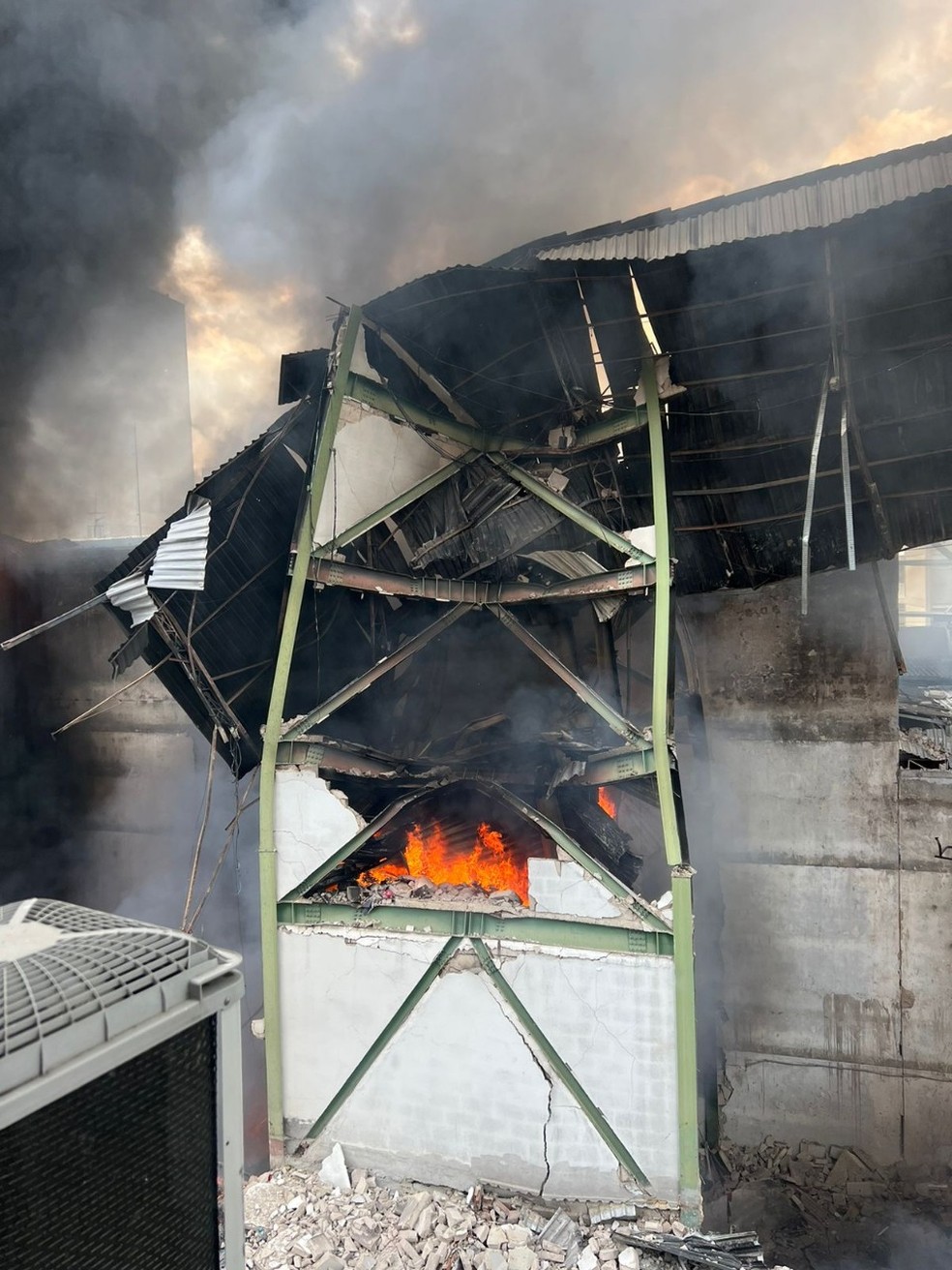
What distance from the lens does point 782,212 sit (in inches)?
194

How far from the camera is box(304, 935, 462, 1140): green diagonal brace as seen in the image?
19.4ft

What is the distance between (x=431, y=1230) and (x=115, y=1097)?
4.84 m

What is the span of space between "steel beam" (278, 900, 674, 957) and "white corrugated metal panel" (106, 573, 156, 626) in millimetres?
2805

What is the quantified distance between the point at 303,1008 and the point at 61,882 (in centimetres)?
770

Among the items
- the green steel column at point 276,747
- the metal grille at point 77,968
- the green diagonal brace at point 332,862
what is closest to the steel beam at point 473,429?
the green steel column at point 276,747

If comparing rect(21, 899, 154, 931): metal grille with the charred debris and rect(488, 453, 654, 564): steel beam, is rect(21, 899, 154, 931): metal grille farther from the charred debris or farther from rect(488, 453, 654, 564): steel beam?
rect(488, 453, 654, 564): steel beam

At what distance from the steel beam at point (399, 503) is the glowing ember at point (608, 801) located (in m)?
3.30

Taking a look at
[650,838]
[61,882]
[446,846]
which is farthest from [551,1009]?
[61,882]

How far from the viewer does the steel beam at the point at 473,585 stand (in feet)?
20.8

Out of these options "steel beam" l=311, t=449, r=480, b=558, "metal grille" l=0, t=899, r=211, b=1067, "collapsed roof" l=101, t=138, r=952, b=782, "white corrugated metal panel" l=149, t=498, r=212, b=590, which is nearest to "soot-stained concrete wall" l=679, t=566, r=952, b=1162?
"collapsed roof" l=101, t=138, r=952, b=782

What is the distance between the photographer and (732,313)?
5.70m

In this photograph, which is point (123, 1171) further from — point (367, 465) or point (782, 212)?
point (782, 212)

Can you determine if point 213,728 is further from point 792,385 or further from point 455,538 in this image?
point 792,385

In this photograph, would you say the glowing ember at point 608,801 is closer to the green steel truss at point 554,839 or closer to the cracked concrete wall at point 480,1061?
the green steel truss at point 554,839
